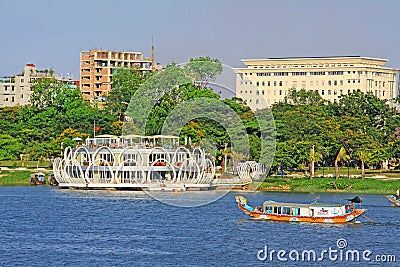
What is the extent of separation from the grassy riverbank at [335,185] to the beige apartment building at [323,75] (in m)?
77.4

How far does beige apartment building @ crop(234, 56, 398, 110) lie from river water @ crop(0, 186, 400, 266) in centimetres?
9448

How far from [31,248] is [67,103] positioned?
264ft

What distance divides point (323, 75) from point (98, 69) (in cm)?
4213

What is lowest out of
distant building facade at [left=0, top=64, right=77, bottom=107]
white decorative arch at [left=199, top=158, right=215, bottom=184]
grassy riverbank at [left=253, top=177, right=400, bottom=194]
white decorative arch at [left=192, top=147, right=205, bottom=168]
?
grassy riverbank at [left=253, top=177, right=400, bottom=194]

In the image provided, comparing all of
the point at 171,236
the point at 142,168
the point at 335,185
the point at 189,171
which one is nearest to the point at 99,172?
the point at 142,168

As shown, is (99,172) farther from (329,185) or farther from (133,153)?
(329,185)

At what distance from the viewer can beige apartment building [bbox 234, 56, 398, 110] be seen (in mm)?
174250

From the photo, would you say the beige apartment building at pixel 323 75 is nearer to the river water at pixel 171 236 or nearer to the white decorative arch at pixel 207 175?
the white decorative arch at pixel 207 175

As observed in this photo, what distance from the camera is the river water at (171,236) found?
166ft

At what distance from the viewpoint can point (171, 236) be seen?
58844 mm

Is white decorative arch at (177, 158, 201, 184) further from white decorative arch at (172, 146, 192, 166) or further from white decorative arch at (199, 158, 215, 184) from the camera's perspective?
white decorative arch at (172, 146, 192, 166)

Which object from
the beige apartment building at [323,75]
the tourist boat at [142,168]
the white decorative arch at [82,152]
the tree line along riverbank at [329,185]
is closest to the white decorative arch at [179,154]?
the tourist boat at [142,168]

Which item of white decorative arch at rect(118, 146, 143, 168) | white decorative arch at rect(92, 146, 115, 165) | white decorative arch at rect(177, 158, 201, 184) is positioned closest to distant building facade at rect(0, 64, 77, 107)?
white decorative arch at rect(92, 146, 115, 165)

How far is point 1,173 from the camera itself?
343ft
